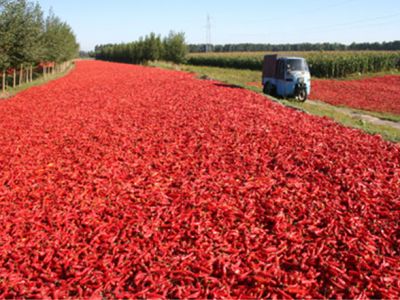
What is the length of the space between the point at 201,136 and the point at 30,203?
19.0 feet

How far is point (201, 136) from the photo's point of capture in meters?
11.5

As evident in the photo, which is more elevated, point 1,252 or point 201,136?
point 201,136

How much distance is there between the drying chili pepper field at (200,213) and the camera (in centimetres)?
520

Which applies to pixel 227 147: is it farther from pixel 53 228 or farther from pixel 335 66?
pixel 335 66

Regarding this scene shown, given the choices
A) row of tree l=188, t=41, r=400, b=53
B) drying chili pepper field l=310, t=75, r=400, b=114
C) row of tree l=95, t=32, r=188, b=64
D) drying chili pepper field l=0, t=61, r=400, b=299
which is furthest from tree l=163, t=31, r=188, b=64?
drying chili pepper field l=0, t=61, r=400, b=299

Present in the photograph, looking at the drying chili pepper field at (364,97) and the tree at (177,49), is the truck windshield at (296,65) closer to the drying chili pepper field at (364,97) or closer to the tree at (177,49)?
the drying chili pepper field at (364,97)

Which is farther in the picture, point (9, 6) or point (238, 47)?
point (238, 47)

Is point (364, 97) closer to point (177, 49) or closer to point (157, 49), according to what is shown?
point (177, 49)

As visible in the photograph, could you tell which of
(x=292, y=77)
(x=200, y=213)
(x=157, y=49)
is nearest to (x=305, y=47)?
(x=157, y=49)

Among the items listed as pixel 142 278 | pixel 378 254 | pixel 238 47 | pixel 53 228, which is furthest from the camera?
pixel 238 47

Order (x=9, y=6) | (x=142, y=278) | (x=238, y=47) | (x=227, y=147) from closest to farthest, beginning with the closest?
(x=142, y=278), (x=227, y=147), (x=9, y=6), (x=238, y=47)

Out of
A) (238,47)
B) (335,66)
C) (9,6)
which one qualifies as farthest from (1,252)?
(238,47)

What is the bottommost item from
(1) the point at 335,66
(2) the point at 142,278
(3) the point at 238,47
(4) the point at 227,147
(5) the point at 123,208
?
(2) the point at 142,278

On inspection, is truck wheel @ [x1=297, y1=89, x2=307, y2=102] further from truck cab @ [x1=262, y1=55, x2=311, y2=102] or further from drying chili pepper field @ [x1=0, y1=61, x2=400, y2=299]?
drying chili pepper field @ [x1=0, y1=61, x2=400, y2=299]
